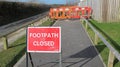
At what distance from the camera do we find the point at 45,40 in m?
7.89

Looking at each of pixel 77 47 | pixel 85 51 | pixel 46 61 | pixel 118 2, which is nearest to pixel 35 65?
pixel 46 61

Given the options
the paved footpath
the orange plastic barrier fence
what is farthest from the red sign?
the orange plastic barrier fence

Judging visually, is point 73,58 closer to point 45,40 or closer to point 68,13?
point 45,40

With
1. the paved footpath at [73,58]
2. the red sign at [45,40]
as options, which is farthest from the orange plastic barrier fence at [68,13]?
the red sign at [45,40]

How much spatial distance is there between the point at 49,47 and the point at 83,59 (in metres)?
2.37

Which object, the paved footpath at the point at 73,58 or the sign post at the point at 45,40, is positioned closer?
the sign post at the point at 45,40

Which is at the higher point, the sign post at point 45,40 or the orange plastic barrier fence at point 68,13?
the sign post at point 45,40

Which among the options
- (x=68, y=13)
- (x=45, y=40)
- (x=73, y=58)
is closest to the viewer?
(x=45, y=40)

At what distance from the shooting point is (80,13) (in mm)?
36406

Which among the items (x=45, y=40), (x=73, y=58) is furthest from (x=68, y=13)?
(x=45, y=40)

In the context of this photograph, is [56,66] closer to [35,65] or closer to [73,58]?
[35,65]

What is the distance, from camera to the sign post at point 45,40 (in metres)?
7.86

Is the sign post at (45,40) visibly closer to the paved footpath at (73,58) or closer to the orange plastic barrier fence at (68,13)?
the paved footpath at (73,58)

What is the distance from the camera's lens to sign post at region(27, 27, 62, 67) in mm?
7855
